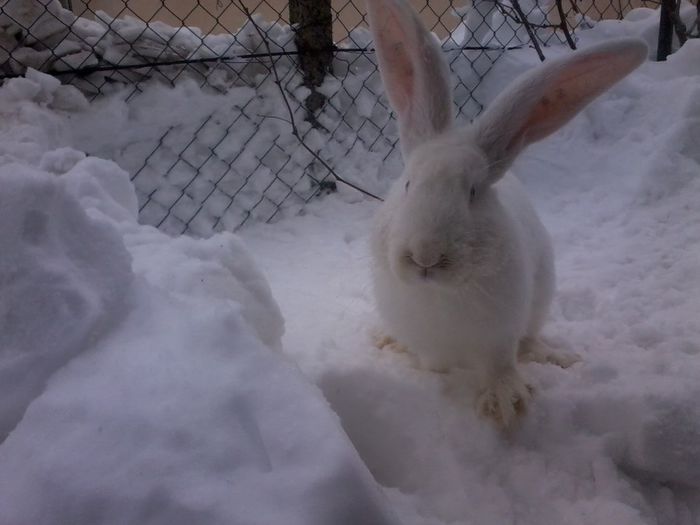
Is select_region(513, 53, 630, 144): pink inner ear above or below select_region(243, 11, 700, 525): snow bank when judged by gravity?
above

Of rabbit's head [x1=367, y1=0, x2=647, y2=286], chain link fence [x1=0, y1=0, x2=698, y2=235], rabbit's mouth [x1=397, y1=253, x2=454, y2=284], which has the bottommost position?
chain link fence [x1=0, y1=0, x2=698, y2=235]

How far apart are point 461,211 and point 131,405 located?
0.97 metres

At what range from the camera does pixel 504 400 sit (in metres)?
1.75

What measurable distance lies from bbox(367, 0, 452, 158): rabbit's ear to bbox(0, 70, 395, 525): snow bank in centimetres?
92

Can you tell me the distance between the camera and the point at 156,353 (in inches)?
44.4

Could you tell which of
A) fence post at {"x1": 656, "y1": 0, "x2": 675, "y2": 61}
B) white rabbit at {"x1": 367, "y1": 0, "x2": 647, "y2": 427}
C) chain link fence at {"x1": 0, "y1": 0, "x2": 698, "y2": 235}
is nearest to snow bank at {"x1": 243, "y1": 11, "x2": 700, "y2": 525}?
white rabbit at {"x1": 367, "y1": 0, "x2": 647, "y2": 427}

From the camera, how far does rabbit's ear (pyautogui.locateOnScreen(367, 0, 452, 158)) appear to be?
1.89 m

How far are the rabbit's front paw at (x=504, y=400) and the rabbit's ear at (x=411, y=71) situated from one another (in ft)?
2.53

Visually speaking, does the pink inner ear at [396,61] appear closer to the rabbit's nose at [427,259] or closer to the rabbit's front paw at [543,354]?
the rabbit's nose at [427,259]

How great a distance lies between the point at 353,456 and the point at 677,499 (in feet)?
3.17

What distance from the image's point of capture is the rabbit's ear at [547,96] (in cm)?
176

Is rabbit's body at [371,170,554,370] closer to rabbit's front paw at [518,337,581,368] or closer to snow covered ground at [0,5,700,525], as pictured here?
snow covered ground at [0,5,700,525]

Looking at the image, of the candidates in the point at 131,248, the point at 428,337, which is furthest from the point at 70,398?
the point at 428,337

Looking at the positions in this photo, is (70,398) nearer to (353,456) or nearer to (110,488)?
(110,488)
